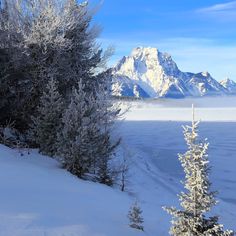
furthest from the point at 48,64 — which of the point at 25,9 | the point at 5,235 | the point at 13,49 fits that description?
the point at 5,235

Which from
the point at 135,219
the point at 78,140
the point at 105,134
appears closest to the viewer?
the point at 135,219

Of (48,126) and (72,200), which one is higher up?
(48,126)

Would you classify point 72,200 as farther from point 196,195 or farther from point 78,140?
point 78,140

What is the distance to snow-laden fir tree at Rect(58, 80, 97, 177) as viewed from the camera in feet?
38.8

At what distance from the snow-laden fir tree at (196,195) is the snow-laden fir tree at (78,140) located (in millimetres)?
6276

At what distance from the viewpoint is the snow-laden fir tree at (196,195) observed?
5531mm

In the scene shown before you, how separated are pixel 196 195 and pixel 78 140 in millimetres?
6562

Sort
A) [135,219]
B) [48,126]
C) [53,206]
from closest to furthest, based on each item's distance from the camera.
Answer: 1. [135,219]
2. [53,206]
3. [48,126]

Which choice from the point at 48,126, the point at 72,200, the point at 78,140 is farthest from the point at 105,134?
the point at 72,200

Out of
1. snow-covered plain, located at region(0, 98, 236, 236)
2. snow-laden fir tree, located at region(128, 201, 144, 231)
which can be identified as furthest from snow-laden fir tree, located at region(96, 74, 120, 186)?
snow-laden fir tree, located at region(128, 201, 144, 231)

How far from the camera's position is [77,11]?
19.1m

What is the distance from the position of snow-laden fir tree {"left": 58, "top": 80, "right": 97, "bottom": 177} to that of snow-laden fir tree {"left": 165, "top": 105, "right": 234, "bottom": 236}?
6.28m

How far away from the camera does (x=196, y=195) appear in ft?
18.5

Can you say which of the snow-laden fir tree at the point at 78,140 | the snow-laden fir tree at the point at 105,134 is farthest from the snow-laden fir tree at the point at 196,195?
the snow-laden fir tree at the point at 105,134
